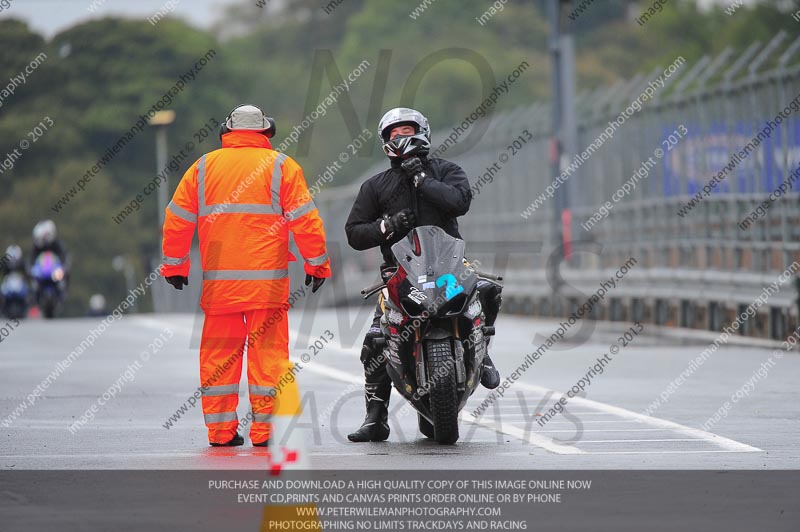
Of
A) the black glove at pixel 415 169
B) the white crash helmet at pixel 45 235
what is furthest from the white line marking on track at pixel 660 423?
the white crash helmet at pixel 45 235

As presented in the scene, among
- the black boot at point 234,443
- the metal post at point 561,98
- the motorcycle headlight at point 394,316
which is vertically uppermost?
the metal post at point 561,98

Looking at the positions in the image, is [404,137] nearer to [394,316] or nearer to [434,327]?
[394,316]

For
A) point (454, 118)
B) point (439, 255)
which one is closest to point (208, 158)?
point (439, 255)

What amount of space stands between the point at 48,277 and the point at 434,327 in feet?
75.0

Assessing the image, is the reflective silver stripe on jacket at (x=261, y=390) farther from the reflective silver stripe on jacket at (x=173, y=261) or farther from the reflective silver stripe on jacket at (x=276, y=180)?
the reflective silver stripe on jacket at (x=276, y=180)

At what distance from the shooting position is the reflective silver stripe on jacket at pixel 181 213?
36.6 ft

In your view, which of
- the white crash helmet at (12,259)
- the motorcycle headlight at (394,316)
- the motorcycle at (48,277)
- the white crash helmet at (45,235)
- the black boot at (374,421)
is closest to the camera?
the motorcycle headlight at (394,316)

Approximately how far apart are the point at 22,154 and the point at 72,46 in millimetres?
5693

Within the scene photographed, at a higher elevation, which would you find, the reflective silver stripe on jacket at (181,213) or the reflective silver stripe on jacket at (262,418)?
the reflective silver stripe on jacket at (181,213)

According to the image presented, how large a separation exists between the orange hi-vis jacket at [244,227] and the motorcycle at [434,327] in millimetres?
466

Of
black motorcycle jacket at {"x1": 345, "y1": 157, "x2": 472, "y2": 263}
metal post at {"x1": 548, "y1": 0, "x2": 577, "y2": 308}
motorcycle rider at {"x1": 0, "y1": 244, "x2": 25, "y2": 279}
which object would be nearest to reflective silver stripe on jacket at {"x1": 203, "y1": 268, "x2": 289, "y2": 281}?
black motorcycle jacket at {"x1": 345, "y1": 157, "x2": 472, "y2": 263}
